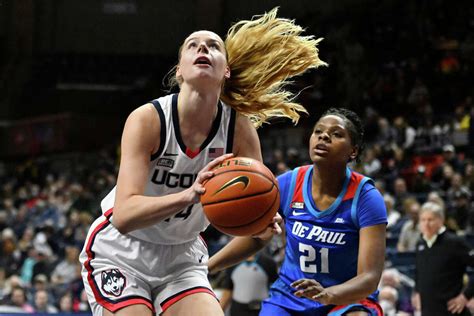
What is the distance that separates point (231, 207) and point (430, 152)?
9711 mm

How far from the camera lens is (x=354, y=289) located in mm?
4109

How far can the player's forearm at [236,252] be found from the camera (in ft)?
13.8

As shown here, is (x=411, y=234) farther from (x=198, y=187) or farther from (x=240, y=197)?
(x=198, y=187)

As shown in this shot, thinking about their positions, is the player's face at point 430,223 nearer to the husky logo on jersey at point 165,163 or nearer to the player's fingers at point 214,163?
the husky logo on jersey at point 165,163

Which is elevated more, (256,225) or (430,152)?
(256,225)

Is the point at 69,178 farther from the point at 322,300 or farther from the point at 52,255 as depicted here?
the point at 322,300

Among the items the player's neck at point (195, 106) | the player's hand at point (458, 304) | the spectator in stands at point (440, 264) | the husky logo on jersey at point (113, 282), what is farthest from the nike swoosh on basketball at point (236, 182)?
the player's hand at point (458, 304)

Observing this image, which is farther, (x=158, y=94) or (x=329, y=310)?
(x=158, y=94)

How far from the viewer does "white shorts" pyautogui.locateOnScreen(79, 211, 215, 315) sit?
12.0 feet

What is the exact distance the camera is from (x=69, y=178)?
62.5ft

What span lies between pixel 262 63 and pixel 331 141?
22.3 inches

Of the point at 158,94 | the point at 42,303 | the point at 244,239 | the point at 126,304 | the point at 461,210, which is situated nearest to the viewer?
the point at 126,304

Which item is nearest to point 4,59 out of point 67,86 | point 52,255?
point 67,86

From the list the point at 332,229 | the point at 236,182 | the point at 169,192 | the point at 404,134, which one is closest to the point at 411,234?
the point at 404,134
